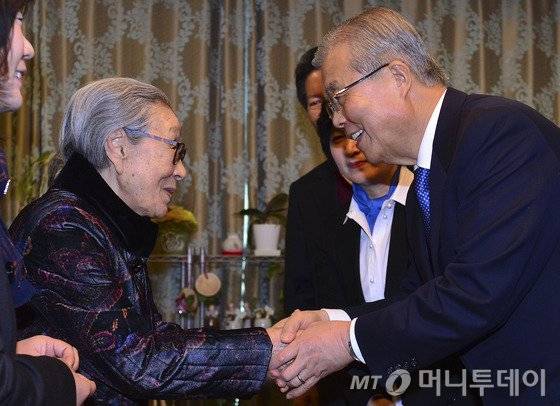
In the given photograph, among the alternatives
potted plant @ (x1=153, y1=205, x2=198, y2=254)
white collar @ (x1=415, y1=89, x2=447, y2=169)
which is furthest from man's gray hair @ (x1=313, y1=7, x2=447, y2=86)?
potted plant @ (x1=153, y1=205, x2=198, y2=254)

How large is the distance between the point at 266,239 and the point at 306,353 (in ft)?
9.96

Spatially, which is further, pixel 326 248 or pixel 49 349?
pixel 326 248

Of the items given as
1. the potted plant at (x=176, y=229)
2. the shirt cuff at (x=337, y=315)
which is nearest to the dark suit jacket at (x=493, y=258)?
the shirt cuff at (x=337, y=315)

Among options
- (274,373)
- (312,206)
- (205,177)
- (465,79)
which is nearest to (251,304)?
(205,177)

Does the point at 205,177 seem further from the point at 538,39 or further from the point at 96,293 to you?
Result: the point at 96,293

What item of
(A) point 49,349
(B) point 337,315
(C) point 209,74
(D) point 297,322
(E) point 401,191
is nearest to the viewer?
(A) point 49,349

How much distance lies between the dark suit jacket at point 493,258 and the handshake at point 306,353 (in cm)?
30

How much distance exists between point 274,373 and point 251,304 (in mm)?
Answer: 3365

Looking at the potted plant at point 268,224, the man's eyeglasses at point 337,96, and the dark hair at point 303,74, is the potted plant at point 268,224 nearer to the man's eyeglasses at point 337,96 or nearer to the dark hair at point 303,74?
the dark hair at point 303,74

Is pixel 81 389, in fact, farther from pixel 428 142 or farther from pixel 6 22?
pixel 428 142

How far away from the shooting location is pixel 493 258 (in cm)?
212

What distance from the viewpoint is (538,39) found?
6.55 metres

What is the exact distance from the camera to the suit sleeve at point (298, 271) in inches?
133

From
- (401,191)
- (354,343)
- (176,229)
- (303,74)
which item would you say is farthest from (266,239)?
(354,343)
